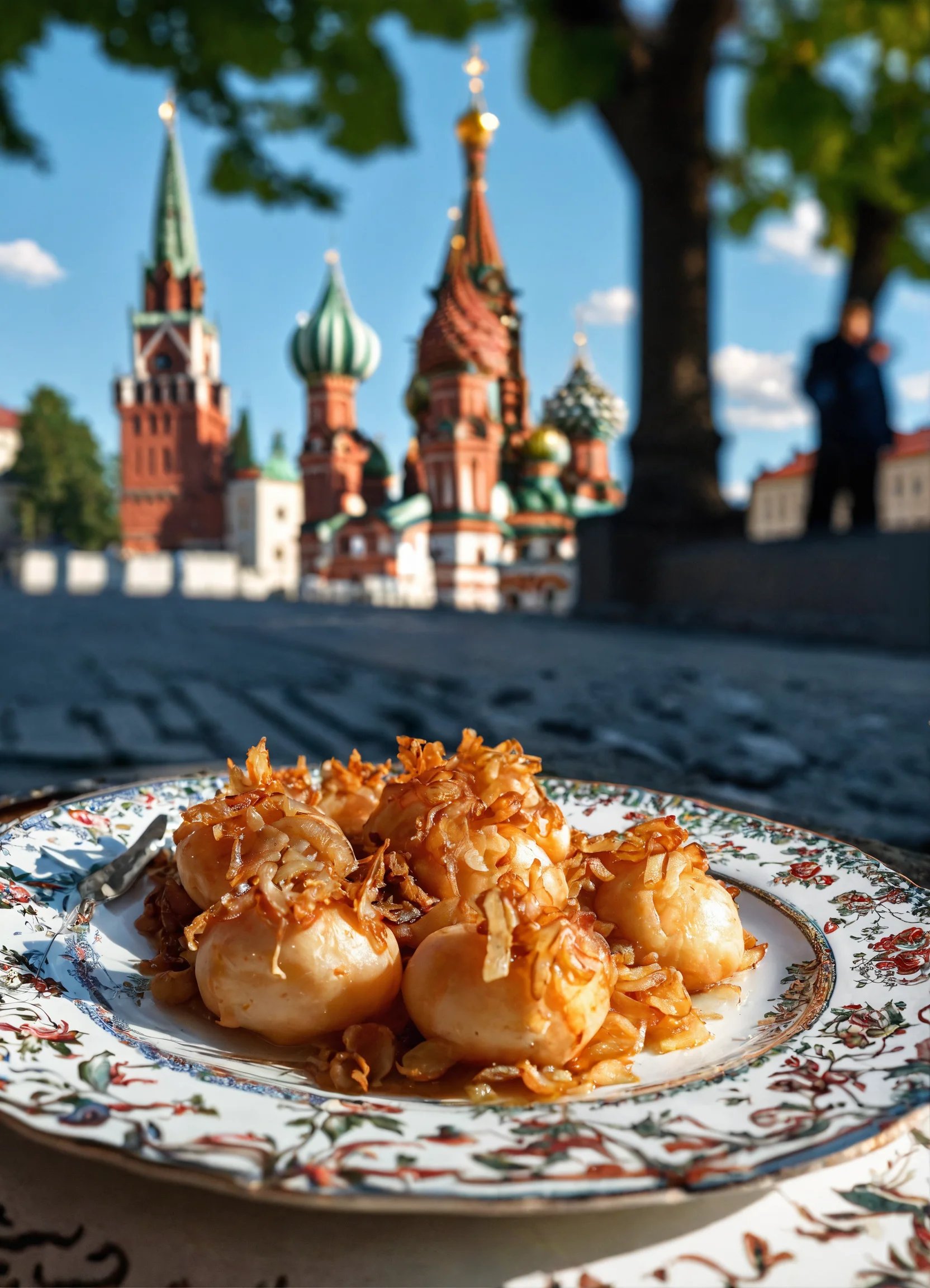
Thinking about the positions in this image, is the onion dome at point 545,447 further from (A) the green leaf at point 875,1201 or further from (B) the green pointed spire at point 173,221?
(A) the green leaf at point 875,1201

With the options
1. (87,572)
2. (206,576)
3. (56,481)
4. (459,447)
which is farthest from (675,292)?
(56,481)

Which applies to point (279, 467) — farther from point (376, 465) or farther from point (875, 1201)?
point (875, 1201)

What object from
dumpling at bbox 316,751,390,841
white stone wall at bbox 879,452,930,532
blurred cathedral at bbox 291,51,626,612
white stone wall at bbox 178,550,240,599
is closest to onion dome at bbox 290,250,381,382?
blurred cathedral at bbox 291,51,626,612

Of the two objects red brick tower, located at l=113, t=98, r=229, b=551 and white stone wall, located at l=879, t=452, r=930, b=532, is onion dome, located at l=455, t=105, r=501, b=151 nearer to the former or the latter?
red brick tower, located at l=113, t=98, r=229, b=551

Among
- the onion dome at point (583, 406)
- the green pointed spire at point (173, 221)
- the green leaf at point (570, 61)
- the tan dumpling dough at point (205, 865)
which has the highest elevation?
the green pointed spire at point (173, 221)

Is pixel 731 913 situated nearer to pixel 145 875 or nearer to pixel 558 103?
pixel 145 875

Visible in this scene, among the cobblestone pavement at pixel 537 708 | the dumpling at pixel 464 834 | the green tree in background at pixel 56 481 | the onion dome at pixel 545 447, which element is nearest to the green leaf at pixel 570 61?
the cobblestone pavement at pixel 537 708
